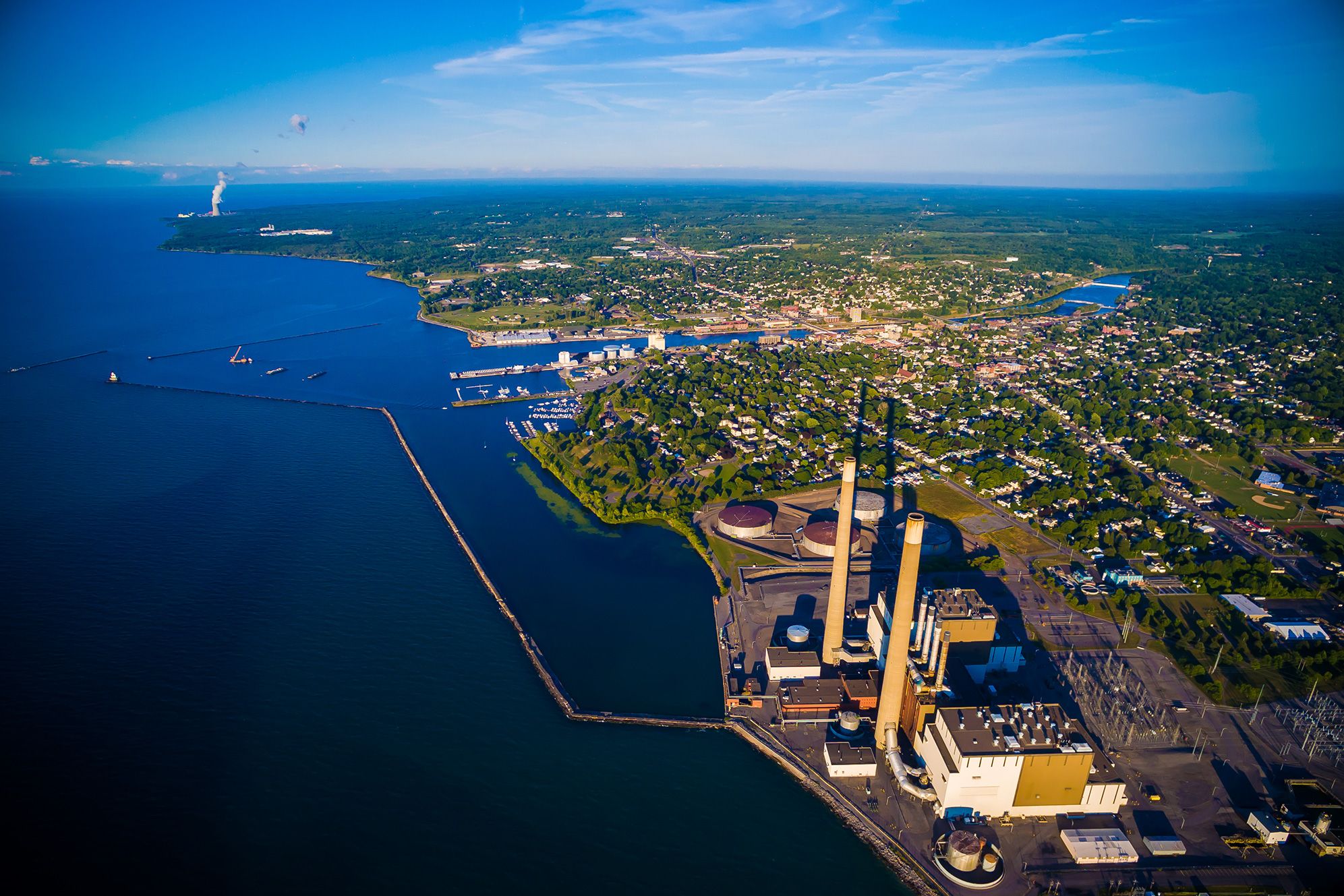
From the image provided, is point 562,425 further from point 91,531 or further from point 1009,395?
point 1009,395

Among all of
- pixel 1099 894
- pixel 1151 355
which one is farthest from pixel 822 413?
pixel 1151 355

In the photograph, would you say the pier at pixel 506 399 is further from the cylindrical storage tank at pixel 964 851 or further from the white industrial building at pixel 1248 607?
the cylindrical storage tank at pixel 964 851

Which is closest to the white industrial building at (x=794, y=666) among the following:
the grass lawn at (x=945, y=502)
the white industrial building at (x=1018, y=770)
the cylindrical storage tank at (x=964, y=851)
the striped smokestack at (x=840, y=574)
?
the striped smokestack at (x=840, y=574)

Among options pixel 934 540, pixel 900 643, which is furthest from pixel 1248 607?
pixel 900 643

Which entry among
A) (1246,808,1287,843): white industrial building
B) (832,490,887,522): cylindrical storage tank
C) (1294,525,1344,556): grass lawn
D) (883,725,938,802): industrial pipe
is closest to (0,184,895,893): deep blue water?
(883,725,938,802): industrial pipe

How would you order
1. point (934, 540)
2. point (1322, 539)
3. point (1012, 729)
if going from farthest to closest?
point (1322, 539) < point (934, 540) < point (1012, 729)

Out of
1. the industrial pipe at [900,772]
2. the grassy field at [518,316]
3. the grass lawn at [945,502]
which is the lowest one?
the industrial pipe at [900,772]

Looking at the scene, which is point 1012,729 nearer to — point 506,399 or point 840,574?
point 840,574
